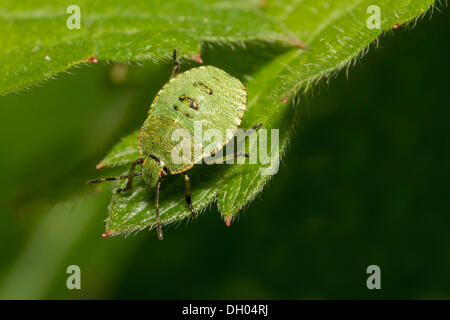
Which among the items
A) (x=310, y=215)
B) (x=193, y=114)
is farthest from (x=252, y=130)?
(x=310, y=215)

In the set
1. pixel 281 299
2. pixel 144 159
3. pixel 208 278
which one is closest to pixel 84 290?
pixel 208 278

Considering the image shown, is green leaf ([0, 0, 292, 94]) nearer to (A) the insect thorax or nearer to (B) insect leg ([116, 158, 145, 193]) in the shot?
(A) the insect thorax

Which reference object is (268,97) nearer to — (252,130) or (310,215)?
(252,130)

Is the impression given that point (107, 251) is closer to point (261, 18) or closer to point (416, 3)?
point (261, 18)

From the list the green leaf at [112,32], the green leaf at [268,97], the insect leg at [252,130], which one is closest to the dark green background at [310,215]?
the green leaf at [112,32]

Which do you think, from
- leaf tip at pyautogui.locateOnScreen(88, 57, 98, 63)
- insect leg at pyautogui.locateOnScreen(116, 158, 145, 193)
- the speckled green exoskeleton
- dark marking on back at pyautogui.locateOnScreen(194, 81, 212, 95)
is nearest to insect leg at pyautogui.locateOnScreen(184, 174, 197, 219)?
the speckled green exoskeleton

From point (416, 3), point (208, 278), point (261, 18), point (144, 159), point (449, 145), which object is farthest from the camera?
point (208, 278)
